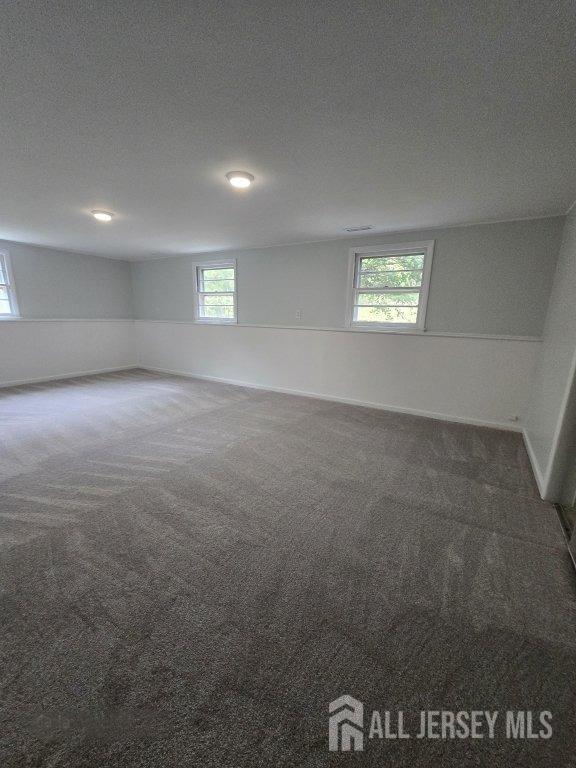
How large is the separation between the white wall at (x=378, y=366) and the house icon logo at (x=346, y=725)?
136 inches

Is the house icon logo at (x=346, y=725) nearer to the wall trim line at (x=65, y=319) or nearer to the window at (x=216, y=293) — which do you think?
the window at (x=216, y=293)

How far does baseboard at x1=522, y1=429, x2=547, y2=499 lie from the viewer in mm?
2260

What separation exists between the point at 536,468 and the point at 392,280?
8.88ft

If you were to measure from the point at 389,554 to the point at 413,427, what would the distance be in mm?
2214

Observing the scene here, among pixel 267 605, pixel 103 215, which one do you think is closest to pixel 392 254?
pixel 103 215

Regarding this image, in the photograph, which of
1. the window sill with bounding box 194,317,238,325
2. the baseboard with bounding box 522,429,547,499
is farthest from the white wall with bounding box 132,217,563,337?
the baseboard with bounding box 522,429,547,499

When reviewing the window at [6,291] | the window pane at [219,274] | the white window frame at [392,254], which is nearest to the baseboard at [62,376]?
the window at [6,291]

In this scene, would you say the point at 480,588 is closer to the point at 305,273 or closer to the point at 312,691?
the point at 312,691

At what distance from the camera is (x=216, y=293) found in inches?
225

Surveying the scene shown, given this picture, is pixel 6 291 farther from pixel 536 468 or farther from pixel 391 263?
pixel 536 468

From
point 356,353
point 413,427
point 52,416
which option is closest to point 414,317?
point 356,353

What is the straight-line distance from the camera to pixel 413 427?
3.63m

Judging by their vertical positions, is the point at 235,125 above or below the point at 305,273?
above

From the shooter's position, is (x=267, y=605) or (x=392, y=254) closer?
(x=267, y=605)
